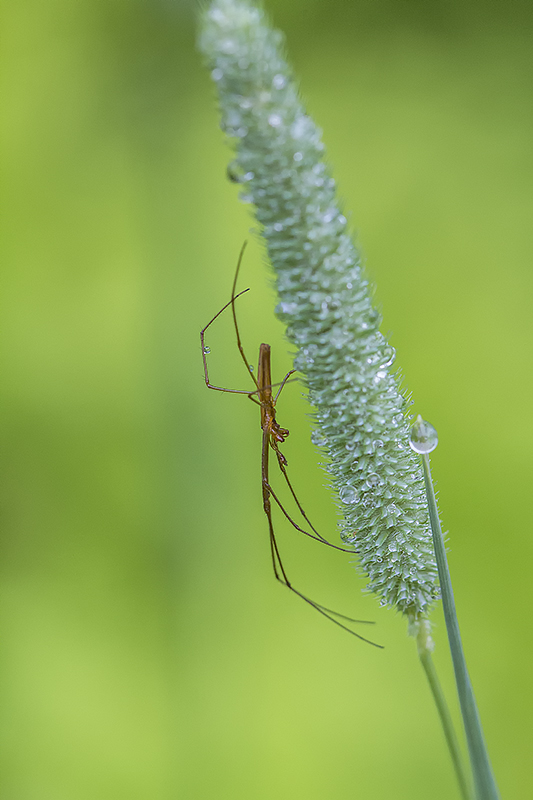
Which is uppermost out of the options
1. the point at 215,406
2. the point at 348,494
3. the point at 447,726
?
the point at 215,406

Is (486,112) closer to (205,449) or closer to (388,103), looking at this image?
(388,103)

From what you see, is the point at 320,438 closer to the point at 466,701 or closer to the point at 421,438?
the point at 421,438

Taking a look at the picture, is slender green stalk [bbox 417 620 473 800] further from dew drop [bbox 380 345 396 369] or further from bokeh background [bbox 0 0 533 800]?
bokeh background [bbox 0 0 533 800]

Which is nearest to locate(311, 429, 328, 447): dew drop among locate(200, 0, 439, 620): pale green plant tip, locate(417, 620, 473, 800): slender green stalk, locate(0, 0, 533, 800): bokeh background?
locate(200, 0, 439, 620): pale green plant tip

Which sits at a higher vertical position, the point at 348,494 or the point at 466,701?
the point at 348,494

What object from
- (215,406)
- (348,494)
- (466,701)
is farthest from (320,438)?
(215,406)

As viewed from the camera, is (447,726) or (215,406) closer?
(447,726)
